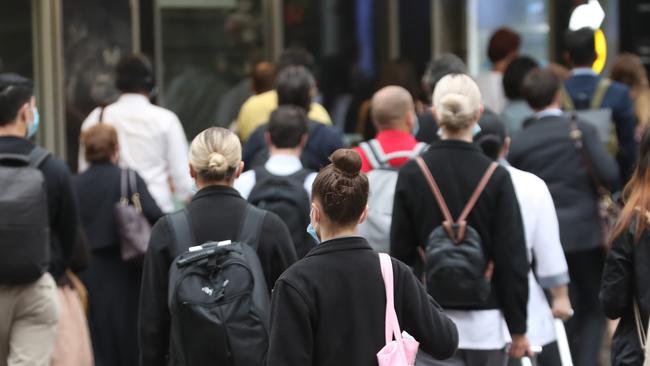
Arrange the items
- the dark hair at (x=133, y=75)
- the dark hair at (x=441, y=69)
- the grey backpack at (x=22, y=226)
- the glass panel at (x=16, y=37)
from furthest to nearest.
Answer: the glass panel at (x=16, y=37)
the dark hair at (x=133, y=75)
the dark hair at (x=441, y=69)
the grey backpack at (x=22, y=226)

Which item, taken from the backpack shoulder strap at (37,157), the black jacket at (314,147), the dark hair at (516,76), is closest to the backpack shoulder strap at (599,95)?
the dark hair at (516,76)

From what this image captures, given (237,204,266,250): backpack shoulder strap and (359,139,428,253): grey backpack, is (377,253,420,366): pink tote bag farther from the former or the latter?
(359,139,428,253): grey backpack

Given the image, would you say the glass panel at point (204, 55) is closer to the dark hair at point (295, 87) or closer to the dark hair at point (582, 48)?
the dark hair at point (295, 87)

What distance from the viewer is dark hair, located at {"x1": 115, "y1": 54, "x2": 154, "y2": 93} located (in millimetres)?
9422

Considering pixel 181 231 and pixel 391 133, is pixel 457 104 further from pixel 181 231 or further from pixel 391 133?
pixel 181 231

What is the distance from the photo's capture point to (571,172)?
27.5 feet

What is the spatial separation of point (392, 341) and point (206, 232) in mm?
1433

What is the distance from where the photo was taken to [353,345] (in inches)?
180

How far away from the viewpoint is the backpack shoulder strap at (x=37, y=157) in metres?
6.98

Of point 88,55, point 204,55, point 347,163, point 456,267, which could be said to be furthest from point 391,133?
point 204,55

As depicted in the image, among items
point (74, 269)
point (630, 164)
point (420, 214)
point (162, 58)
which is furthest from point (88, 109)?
point (420, 214)

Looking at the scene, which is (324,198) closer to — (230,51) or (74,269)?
(74,269)

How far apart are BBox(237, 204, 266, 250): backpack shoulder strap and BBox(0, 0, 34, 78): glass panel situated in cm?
489

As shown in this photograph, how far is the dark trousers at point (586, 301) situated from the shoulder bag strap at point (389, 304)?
4037 mm
